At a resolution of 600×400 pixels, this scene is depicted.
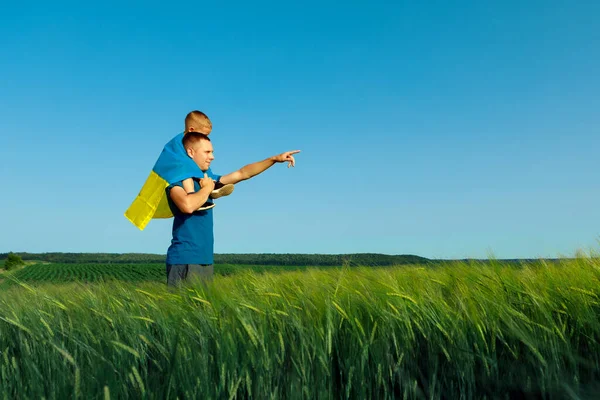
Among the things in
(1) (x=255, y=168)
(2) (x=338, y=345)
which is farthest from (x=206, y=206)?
(2) (x=338, y=345)

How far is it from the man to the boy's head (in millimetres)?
123

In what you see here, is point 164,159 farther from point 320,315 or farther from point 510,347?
point 510,347

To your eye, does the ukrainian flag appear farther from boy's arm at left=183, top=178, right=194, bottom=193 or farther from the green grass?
the green grass

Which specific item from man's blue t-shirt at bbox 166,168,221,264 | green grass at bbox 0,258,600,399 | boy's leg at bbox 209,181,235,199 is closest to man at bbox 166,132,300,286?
man's blue t-shirt at bbox 166,168,221,264

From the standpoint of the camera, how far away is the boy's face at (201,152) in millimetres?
3383

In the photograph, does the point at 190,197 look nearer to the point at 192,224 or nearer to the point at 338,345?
the point at 192,224

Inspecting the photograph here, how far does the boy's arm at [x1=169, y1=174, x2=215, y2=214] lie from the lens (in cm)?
311

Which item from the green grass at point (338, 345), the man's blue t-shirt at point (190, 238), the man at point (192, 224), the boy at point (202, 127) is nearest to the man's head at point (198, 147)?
the man at point (192, 224)

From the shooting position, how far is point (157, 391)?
133 centimetres

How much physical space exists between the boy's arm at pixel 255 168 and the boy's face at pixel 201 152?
38 cm

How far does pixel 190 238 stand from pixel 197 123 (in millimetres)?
834

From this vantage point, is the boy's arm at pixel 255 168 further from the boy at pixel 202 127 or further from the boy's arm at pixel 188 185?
the boy's arm at pixel 188 185

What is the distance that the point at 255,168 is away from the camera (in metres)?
3.74

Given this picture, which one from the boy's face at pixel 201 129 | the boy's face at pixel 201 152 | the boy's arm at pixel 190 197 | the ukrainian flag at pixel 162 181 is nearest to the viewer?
the boy's arm at pixel 190 197
